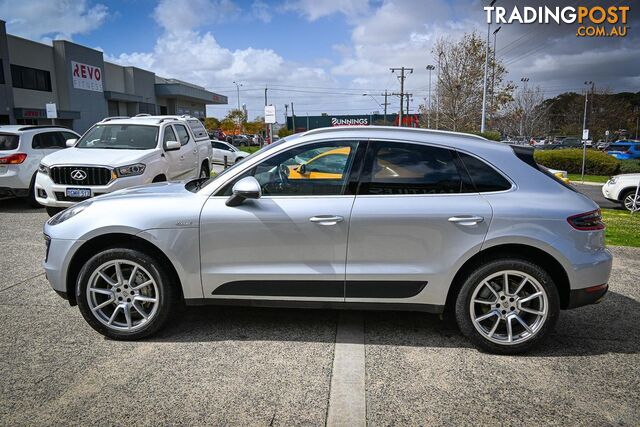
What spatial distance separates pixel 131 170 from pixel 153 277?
492 centimetres

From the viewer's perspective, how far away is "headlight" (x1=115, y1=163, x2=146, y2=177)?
26.0ft

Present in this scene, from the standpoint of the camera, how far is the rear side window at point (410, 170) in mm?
3650

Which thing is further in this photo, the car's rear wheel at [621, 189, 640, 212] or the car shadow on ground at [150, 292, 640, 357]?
the car's rear wheel at [621, 189, 640, 212]

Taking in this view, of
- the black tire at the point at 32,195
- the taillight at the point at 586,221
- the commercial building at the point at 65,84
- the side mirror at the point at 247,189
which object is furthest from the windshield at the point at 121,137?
the commercial building at the point at 65,84

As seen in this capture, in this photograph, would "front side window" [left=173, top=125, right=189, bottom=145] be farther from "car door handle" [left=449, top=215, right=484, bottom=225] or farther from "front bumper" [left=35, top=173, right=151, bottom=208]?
"car door handle" [left=449, top=215, right=484, bottom=225]

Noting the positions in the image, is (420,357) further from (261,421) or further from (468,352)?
(261,421)

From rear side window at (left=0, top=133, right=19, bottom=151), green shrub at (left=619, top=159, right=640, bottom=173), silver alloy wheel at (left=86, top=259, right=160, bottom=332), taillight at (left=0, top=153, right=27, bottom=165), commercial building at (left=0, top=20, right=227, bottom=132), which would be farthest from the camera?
commercial building at (left=0, top=20, right=227, bottom=132)

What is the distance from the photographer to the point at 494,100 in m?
37.8

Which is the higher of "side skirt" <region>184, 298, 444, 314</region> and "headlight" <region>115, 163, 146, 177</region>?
"headlight" <region>115, 163, 146, 177</region>

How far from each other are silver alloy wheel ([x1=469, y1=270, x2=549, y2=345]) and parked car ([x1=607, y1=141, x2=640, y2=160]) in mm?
35540

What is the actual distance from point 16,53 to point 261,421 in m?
39.2

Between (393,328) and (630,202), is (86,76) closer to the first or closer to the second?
(630,202)

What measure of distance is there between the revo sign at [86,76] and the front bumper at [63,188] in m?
36.1

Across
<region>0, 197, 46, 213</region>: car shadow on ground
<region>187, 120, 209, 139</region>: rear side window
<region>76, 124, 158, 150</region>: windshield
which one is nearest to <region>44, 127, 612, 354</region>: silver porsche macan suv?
<region>76, 124, 158, 150</region>: windshield
